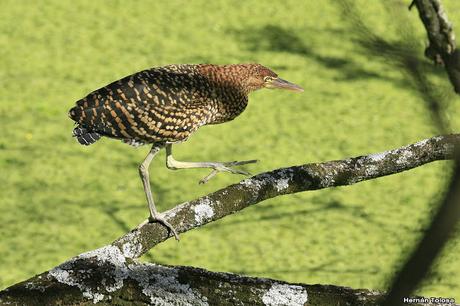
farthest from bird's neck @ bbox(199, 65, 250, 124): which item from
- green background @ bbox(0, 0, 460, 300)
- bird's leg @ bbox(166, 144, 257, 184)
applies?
green background @ bbox(0, 0, 460, 300)

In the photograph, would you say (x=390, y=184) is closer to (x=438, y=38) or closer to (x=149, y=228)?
(x=438, y=38)

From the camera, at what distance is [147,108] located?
204 centimetres

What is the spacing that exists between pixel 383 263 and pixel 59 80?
5.57 feet

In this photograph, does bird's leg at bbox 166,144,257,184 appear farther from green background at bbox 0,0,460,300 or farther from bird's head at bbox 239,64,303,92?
green background at bbox 0,0,460,300

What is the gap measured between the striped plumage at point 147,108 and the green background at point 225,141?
0.70m

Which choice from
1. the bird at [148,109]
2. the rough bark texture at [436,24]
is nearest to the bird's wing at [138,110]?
the bird at [148,109]

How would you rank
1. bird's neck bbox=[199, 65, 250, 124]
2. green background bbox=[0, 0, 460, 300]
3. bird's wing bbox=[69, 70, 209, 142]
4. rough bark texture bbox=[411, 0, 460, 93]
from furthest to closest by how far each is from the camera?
green background bbox=[0, 0, 460, 300]
rough bark texture bbox=[411, 0, 460, 93]
bird's neck bbox=[199, 65, 250, 124]
bird's wing bbox=[69, 70, 209, 142]

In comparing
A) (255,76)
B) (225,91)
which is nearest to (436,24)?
(255,76)

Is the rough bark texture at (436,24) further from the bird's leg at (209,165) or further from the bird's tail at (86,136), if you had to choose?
the bird's tail at (86,136)

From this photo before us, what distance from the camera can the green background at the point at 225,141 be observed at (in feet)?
9.20

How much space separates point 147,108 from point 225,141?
134 centimetres

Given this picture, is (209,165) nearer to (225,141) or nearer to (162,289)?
(162,289)

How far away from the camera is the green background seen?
2805 millimetres

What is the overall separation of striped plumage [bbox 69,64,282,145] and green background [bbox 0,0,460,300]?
2.29 feet
